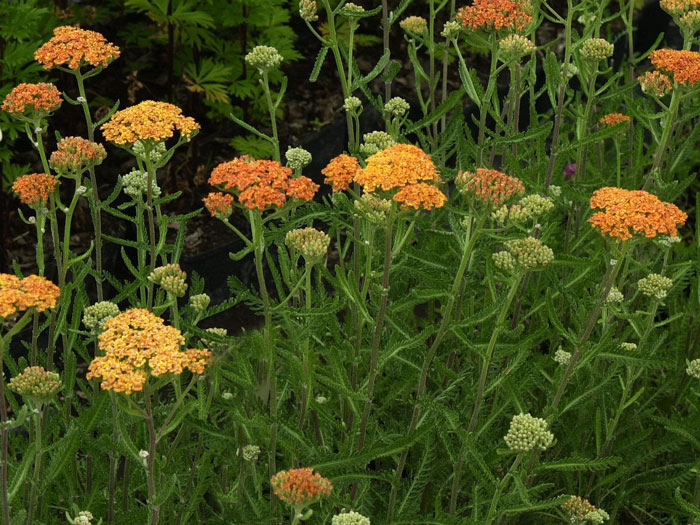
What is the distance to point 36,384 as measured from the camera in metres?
2.18

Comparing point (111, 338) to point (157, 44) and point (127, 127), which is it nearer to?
point (127, 127)

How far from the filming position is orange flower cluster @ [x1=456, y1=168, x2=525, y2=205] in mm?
2184

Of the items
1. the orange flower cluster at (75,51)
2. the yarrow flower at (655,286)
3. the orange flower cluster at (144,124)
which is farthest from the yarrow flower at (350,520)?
the orange flower cluster at (75,51)

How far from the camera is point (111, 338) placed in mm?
1930

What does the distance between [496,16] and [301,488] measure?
165 centimetres

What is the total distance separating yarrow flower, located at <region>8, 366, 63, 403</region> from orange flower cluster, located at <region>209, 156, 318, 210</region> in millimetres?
647

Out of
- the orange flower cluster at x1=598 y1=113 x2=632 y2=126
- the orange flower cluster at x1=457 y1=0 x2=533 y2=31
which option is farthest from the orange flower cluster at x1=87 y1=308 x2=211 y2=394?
the orange flower cluster at x1=598 y1=113 x2=632 y2=126

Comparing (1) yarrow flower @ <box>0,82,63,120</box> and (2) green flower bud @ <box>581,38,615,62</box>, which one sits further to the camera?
(2) green flower bud @ <box>581,38,615,62</box>

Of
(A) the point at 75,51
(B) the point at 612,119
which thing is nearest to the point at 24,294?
(A) the point at 75,51

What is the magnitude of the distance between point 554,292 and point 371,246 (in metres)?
1.03

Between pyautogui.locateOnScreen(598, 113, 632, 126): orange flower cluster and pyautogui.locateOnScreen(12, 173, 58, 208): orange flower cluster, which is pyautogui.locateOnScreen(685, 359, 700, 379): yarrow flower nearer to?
pyautogui.locateOnScreen(598, 113, 632, 126): orange flower cluster

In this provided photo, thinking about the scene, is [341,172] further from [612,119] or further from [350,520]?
[612,119]

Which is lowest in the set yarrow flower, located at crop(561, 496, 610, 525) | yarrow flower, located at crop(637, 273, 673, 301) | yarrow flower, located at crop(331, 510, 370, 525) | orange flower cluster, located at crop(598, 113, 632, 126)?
yarrow flower, located at crop(561, 496, 610, 525)

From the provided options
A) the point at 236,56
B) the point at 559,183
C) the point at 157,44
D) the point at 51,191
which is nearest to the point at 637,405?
the point at 559,183
